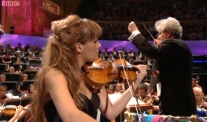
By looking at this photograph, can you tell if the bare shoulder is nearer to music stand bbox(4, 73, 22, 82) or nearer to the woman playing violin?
the woman playing violin

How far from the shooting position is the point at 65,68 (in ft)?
4.26

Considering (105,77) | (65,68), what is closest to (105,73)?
(105,77)

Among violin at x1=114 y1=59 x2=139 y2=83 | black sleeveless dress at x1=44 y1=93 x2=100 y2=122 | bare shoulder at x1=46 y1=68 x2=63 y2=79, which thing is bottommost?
black sleeveless dress at x1=44 y1=93 x2=100 y2=122

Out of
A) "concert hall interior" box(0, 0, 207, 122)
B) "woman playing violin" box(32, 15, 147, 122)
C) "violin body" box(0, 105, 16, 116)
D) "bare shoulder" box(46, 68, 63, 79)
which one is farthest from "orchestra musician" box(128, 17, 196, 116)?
"violin body" box(0, 105, 16, 116)

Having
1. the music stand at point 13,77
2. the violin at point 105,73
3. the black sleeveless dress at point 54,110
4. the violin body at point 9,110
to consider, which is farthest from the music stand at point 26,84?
the black sleeveless dress at point 54,110

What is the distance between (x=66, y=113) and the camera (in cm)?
117

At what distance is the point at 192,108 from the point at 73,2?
16.2 metres

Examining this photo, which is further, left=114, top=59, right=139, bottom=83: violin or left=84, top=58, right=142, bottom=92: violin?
left=114, top=59, right=139, bottom=83: violin

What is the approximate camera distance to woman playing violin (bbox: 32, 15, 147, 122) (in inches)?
48.8

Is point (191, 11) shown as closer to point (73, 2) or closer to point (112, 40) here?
point (112, 40)

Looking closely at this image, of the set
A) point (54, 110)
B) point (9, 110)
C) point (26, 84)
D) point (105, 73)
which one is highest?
point (105, 73)

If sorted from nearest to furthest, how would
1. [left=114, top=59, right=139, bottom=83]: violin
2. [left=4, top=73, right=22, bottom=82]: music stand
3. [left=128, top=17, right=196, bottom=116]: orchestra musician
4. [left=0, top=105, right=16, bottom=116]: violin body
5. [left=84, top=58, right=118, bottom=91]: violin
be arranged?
1. [left=84, top=58, right=118, bottom=91]: violin
2. [left=114, top=59, right=139, bottom=83]: violin
3. [left=128, top=17, right=196, bottom=116]: orchestra musician
4. [left=0, top=105, right=16, bottom=116]: violin body
5. [left=4, top=73, right=22, bottom=82]: music stand

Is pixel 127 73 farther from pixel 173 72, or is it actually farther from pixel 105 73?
pixel 173 72

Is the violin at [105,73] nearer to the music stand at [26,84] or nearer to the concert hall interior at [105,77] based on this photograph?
the concert hall interior at [105,77]
